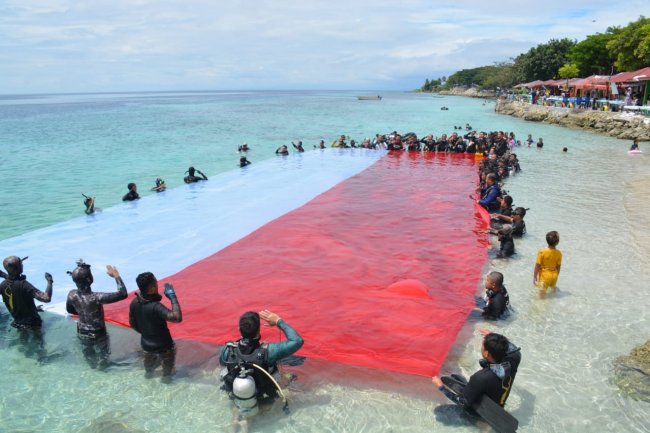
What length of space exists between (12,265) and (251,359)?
4259 mm

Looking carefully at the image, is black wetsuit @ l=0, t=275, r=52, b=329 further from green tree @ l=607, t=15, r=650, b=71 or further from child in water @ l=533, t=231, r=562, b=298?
green tree @ l=607, t=15, r=650, b=71

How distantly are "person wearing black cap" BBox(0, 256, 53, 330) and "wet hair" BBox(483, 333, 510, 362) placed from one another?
20.3 ft

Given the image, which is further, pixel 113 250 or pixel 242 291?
pixel 113 250

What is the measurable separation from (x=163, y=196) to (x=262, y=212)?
5.24m

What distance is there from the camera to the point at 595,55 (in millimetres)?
65312

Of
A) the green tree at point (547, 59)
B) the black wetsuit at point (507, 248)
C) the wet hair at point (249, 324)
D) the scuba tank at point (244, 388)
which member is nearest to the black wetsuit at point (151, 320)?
the wet hair at point (249, 324)

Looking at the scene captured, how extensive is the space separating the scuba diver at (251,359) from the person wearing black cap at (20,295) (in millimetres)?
3539

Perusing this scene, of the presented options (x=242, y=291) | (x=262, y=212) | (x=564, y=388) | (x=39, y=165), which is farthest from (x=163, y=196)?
(x=39, y=165)

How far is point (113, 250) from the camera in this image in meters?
11.7

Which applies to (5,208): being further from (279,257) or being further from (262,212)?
(279,257)

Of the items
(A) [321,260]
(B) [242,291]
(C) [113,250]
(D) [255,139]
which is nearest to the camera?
(B) [242,291]

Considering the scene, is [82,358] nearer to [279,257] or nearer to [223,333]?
[223,333]

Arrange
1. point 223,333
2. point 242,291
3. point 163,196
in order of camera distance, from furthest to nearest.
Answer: point 163,196 → point 242,291 → point 223,333

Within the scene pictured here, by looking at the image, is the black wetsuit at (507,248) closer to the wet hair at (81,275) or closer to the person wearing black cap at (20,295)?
the wet hair at (81,275)
